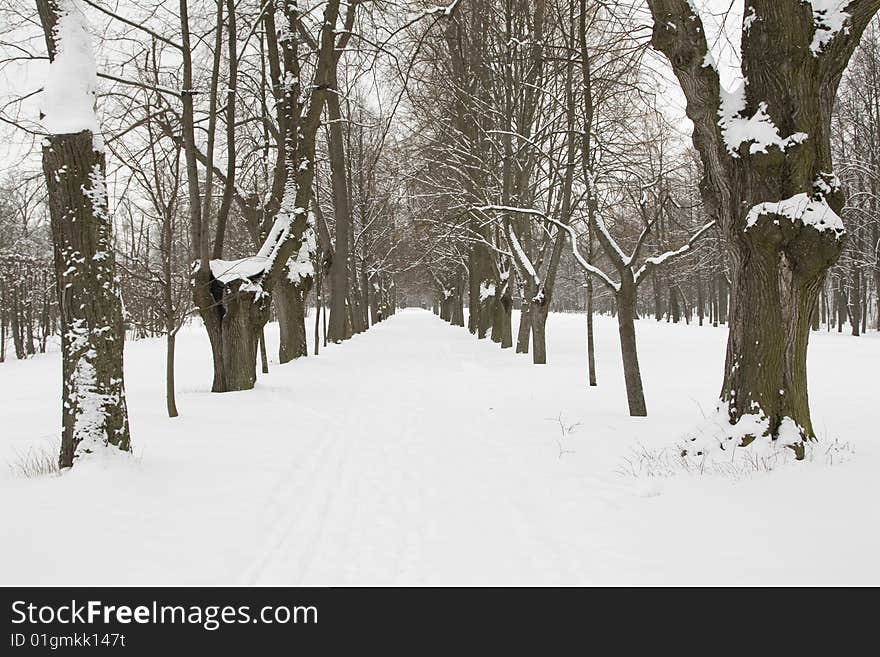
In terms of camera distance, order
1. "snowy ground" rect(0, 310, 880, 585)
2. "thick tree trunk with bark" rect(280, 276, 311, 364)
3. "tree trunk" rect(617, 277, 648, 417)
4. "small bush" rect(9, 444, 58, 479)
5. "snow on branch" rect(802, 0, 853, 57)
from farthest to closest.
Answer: "thick tree trunk with bark" rect(280, 276, 311, 364)
"tree trunk" rect(617, 277, 648, 417)
"small bush" rect(9, 444, 58, 479)
"snow on branch" rect(802, 0, 853, 57)
"snowy ground" rect(0, 310, 880, 585)

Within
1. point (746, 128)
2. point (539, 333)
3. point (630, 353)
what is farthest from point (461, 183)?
point (746, 128)

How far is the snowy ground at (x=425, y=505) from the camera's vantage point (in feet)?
11.7

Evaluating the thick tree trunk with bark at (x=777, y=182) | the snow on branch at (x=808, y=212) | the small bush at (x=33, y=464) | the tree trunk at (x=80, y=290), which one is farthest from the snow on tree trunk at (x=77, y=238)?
the snow on branch at (x=808, y=212)

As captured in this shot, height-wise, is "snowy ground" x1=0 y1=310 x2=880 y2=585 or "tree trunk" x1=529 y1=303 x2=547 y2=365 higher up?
"tree trunk" x1=529 y1=303 x2=547 y2=365

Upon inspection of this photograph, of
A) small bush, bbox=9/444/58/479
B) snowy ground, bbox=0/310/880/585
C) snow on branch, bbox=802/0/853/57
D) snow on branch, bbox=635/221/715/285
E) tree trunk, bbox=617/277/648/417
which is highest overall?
snow on branch, bbox=802/0/853/57

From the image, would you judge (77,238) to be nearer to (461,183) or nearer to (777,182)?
(777,182)

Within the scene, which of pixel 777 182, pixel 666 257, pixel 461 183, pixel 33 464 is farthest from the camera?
pixel 461 183

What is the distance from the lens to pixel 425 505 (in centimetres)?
489

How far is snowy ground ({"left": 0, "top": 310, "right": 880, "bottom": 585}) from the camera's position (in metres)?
3.56

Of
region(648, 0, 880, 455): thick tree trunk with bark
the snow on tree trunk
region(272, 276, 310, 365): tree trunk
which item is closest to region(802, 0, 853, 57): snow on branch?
region(648, 0, 880, 455): thick tree trunk with bark

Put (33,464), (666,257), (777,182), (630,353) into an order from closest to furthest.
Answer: (777,182) < (33,464) < (666,257) < (630,353)

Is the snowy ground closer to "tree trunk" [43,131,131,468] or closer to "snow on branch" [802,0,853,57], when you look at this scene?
"tree trunk" [43,131,131,468]

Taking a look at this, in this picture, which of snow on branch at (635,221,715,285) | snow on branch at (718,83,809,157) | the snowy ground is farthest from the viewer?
snow on branch at (635,221,715,285)
